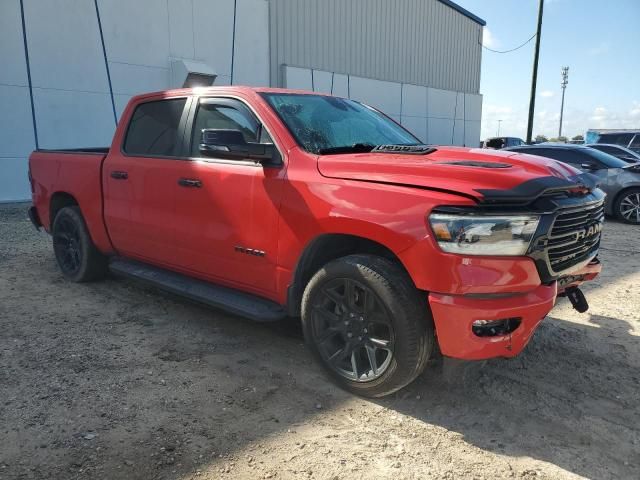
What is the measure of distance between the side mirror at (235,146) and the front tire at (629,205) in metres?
8.90

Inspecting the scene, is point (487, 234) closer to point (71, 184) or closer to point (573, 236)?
point (573, 236)

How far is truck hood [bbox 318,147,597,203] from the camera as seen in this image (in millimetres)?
2730

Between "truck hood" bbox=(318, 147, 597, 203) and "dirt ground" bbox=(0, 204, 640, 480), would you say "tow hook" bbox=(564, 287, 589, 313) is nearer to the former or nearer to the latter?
"dirt ground" bbox=(0, 204, 640, 480)

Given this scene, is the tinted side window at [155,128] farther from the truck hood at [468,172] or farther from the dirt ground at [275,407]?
the truck hood at [468,172]

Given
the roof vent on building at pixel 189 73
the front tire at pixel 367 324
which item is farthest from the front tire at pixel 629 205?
the roof vent on building at pixel 189 73

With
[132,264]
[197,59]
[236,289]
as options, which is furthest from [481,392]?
[197,59]

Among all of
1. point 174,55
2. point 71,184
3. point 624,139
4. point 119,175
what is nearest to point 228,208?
point 119,175

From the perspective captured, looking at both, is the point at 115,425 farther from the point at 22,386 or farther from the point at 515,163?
the point at 515,163

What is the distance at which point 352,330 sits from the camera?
3.18 meters

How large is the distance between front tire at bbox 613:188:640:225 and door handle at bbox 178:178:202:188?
902 centimetres

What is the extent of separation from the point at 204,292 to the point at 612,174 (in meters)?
9.06

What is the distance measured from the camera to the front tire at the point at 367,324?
9.45 feet

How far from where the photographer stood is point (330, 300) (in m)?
3.26

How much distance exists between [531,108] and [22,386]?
2127 centimetres
